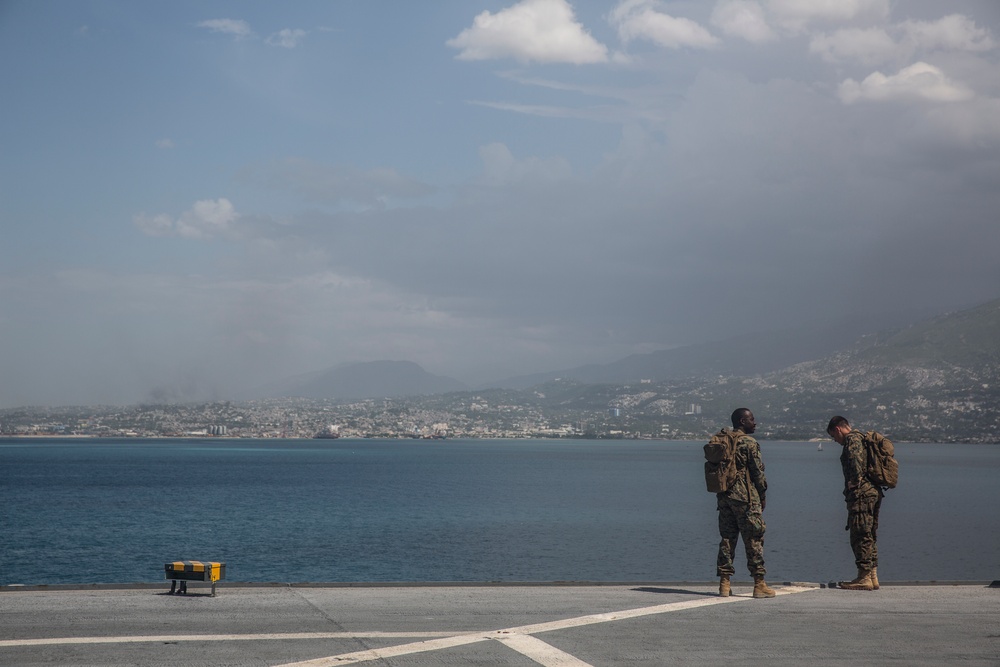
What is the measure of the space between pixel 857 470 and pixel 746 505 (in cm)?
205

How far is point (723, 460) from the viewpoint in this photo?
14.1m

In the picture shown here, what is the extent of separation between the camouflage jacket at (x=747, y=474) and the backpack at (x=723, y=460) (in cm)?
8

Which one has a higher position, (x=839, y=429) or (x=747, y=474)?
(x=839, y=429)

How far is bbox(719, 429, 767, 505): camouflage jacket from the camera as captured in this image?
14070 millimetres

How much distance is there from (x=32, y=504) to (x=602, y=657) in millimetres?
→ 95423

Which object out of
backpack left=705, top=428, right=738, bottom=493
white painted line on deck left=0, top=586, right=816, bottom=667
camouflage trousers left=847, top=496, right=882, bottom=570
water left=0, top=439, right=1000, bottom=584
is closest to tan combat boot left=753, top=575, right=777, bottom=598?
backpack left=705, top=428, right=738, bottom=493

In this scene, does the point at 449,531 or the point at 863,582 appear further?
the point at 449,531

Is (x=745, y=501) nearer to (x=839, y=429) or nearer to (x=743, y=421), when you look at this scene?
(x=743, y=421)

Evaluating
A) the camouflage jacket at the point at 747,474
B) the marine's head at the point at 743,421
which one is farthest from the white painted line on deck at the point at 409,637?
the marine's head at the point at 743,421

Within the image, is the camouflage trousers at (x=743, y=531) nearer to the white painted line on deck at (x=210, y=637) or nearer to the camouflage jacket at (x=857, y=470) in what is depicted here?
the camouflage jacket at (x=857, y=470)

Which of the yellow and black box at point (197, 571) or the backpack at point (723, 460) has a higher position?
the backpack at point (723, 460)

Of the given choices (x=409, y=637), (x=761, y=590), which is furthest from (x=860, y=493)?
(x=409, y=637)

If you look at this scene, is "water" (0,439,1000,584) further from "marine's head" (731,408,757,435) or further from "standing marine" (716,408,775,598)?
"marine's head" (731,408,757,435)

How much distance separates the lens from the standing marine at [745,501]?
14.0 m
